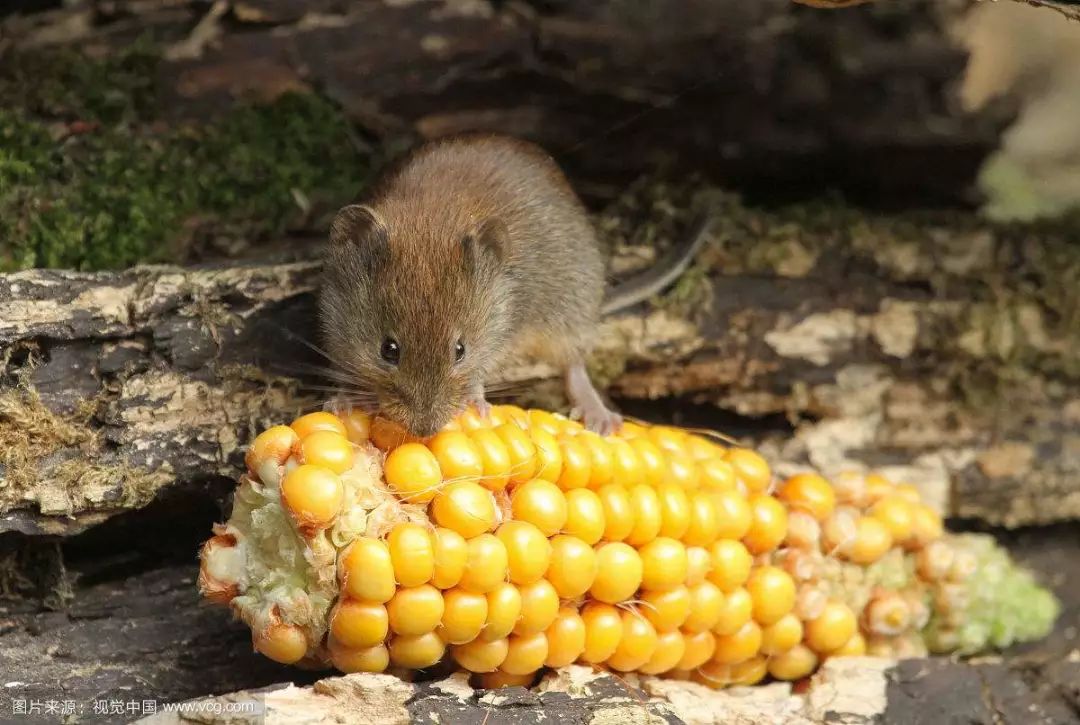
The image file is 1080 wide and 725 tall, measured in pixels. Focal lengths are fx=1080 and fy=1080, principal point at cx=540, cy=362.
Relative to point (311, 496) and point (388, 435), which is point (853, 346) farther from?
point (311, 496)

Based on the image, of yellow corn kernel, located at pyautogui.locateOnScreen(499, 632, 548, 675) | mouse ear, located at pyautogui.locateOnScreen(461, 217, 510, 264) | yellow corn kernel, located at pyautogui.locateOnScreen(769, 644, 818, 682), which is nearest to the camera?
yellow corn kernel, located at pyautogui.locateOnScreen(499, 632, 548, 675)

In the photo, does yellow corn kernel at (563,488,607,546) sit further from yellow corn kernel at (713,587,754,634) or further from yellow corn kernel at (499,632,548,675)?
yellow corn kernel at (713,587,754,634)

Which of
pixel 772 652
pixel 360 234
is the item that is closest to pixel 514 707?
pixel 772 652

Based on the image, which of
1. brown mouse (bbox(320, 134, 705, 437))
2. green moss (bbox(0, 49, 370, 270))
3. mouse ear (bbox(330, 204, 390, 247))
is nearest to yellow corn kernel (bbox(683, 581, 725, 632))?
brown mouse (bbox(320, 134, 705, 437))

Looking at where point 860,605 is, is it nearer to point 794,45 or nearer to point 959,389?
point 959,389

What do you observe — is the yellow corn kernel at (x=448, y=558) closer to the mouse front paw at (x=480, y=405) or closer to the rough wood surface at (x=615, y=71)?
the mouse front paw at (x=480, y=405)
